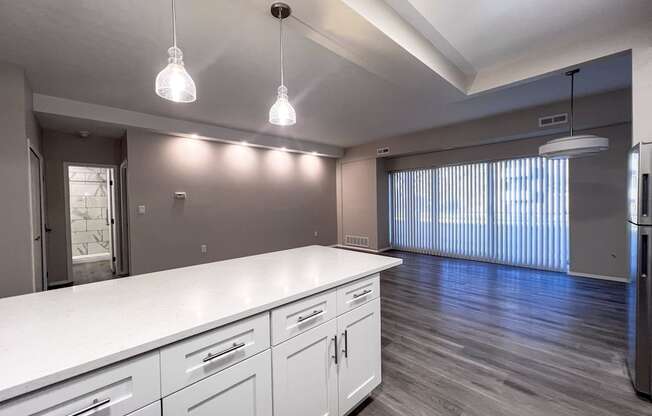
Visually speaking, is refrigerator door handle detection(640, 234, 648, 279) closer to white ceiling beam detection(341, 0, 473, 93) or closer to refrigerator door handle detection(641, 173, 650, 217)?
refrigerator door handle detection(641, 173, 650, 217)

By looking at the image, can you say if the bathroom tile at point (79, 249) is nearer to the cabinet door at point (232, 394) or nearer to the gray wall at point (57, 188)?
the gray wall at point (57, 188)

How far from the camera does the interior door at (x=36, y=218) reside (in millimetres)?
3018

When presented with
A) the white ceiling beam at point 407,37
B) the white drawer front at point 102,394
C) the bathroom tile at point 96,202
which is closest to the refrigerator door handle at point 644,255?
the white ceiling beam at point 407,37

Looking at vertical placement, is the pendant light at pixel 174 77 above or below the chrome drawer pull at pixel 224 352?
above

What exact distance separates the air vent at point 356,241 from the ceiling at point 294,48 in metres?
3.80

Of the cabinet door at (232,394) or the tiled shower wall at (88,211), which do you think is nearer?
the cabinet door at (232,394)

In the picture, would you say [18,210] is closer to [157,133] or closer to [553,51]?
[157,133]

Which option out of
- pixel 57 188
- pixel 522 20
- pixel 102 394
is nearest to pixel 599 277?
pixel 522 20

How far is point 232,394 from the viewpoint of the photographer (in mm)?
1113

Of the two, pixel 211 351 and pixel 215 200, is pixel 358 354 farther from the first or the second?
pixel 215 200

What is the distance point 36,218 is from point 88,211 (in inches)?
223

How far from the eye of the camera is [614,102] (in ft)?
12.3

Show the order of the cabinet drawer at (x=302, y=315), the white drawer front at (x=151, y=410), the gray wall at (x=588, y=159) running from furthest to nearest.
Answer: the gray wall at (x=588, y=159) → the cabinet drawer at (x=302, y=315) → the white drawer front at (x=151, y=410)

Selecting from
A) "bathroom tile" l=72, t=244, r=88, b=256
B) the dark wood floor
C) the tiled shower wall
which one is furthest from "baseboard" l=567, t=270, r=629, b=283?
"bathroom tile" l=72, t=244, r=88, b=256
